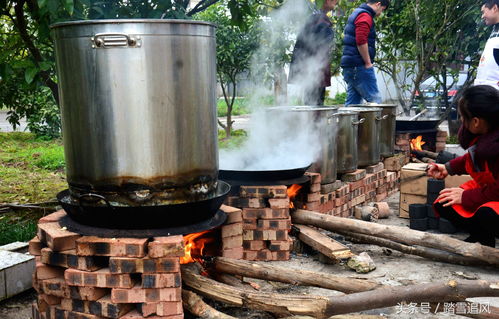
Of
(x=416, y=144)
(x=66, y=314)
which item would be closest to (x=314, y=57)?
(x=416, y=144)

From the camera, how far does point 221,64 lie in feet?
36.4

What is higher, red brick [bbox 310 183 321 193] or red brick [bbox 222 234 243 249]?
red brick [bbox 310 183 321 193]

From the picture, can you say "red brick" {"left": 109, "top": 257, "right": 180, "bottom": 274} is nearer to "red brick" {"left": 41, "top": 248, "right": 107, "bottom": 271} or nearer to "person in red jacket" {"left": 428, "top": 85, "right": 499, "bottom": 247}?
"red brick" {"left": 41, "top": 248, "right": 107, "bottom": 271}

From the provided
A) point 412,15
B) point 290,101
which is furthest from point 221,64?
point 412,15

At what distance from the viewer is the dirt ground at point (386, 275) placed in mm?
3357

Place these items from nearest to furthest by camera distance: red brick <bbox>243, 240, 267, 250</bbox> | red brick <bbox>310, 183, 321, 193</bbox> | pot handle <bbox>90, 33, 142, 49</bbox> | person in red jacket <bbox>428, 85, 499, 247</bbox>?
pot handle <bbox>90, 33, 142, 49</bbox>, person in red jacket <bbox>428, 85, 499, 247</bbox>, red brick <bbox>243, 240, 267, 250</bbox>, red brick <bbox>310, 183, 321, 193</bbox>

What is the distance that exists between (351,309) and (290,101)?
18.7 feet

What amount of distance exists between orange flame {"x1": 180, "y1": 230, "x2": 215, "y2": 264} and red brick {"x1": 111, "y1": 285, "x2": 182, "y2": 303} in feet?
1.70

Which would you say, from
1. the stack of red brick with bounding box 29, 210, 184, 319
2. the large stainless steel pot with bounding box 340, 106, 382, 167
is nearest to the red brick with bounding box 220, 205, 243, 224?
the stack of red brick with bounding box 29, 210, 184, 319

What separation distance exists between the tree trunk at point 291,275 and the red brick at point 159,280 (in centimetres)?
62

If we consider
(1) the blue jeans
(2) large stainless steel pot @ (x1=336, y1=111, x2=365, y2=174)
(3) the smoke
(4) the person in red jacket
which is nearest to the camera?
(4) the person in red jacket

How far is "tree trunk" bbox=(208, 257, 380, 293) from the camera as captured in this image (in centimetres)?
318

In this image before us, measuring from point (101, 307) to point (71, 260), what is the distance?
1.04 feet

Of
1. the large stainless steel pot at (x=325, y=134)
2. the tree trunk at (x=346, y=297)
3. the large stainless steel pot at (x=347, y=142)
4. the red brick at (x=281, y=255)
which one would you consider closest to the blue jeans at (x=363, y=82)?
the large stainless steel pot at (x=347, y=142)
